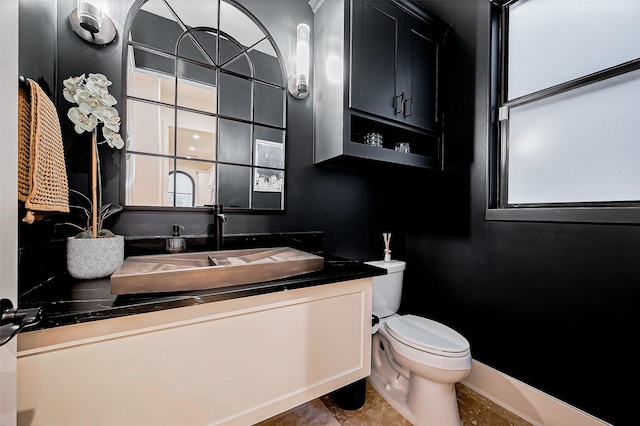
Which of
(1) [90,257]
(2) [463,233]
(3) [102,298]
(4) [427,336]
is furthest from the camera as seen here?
(2) [463,233]

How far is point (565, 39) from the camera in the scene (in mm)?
1293

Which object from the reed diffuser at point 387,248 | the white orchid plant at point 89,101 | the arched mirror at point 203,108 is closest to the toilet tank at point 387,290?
the reed diffuser at point 387,248

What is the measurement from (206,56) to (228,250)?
3.37 feet

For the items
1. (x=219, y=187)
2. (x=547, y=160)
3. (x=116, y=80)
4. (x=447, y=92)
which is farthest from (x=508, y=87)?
(x=116, y=80)

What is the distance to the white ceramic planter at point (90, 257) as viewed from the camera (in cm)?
88

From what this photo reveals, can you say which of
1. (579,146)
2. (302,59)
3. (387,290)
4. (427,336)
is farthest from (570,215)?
(302,59)

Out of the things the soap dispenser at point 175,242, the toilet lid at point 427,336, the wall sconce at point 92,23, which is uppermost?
the wall sconce at point 92,23

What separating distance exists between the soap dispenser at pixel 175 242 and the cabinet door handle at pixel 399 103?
1335mm

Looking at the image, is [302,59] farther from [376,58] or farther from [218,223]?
[218,223]

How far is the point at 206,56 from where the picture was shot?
1314 millimetres

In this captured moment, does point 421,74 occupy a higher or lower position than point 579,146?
higher

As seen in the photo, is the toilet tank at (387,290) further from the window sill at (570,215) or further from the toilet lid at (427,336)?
the window sill at (570,215)

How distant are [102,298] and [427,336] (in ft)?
4.51

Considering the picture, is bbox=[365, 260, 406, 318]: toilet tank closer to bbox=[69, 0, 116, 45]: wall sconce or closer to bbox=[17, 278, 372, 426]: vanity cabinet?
bbox=[17, 278, 372, 426]: vanity cabinet
